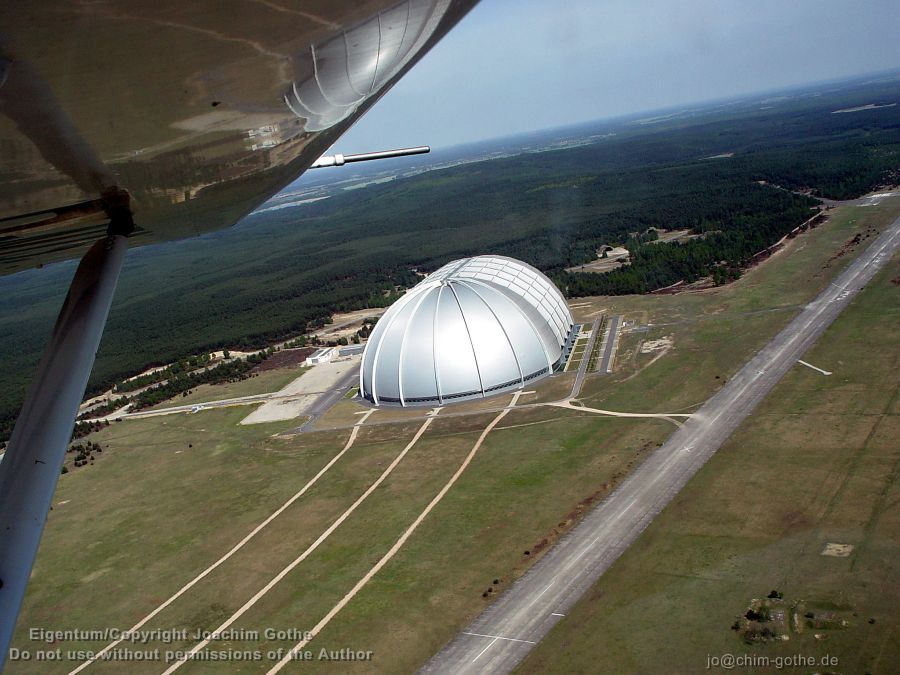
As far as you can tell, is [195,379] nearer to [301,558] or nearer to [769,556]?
[301,558]

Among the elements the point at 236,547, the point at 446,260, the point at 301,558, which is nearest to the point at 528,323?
the point at 301,558

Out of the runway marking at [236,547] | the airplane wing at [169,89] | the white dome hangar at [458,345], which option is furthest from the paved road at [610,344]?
the airplane wing at [169,89]

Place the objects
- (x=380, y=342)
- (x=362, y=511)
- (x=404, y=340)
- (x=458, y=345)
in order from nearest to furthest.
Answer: (x=362, y=511) < (x=458, y=345) < (x=404, y=340) < (x=380, y=342)

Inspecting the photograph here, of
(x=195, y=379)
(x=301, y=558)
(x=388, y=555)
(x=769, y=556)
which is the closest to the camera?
(x=769, y=556)

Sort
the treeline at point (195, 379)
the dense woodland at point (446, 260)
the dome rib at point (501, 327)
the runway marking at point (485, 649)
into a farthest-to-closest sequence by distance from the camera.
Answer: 1. the dense woodland at point (446, 260)
2. the treeline at point (195, 379)
3. the dome rib at point (501, 327)
4. the runway marking at point (485, 649)

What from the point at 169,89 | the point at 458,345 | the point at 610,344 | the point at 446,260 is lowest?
the point at 610,344

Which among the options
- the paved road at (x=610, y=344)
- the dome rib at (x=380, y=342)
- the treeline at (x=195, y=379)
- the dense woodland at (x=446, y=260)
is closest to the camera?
the paved road at (x=610, y=344)

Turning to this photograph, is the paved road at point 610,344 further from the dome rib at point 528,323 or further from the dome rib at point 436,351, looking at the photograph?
the dome rib at point 436,351

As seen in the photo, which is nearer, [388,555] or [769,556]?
[769,556]
